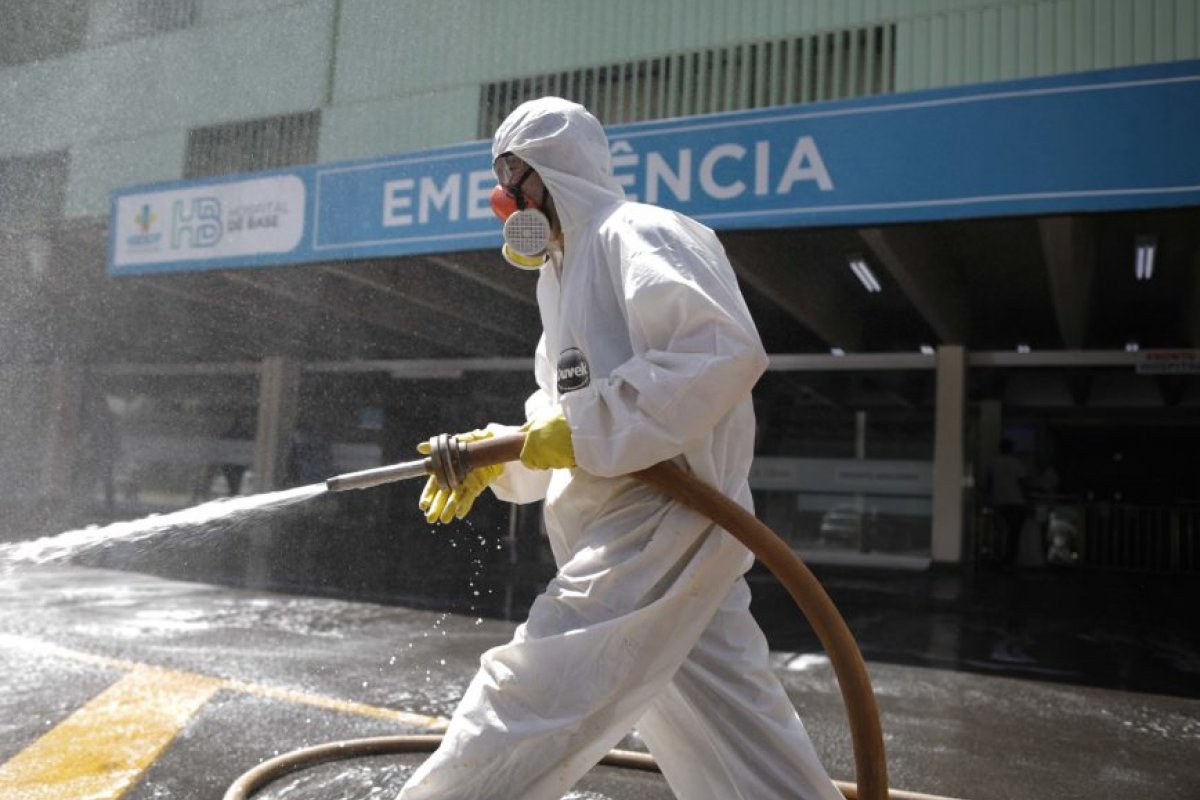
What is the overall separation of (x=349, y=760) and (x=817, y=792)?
170 centimetres

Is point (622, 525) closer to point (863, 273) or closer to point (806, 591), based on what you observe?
point (806, 591)

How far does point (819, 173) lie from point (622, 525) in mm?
5637

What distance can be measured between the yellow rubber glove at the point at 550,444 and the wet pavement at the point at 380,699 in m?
1.48

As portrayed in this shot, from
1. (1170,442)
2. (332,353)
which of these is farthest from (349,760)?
(1170,442)

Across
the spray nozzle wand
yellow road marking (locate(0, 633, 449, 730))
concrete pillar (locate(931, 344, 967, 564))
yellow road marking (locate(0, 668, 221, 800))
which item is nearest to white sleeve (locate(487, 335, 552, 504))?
the spray nozzle wand

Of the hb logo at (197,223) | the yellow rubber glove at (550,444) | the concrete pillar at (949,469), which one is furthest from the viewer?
the concrete pillar at (949,469)

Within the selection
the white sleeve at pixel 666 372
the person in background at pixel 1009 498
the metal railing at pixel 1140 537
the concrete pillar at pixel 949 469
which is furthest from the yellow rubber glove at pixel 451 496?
the metal railing at pixel 1140 537

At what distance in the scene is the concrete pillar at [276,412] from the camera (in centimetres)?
1445

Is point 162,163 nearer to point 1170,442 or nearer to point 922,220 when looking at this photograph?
point 922,220

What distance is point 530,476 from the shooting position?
236cm

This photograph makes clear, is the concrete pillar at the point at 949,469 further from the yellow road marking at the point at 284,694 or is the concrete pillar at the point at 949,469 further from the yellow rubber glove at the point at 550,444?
the yellow rubber glove at the point at 550,444

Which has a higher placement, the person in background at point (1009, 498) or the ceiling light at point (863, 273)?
the ceiling light at point (863, 273)

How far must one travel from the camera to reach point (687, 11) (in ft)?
28.5

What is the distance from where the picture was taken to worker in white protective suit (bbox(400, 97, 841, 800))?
5.90ft
